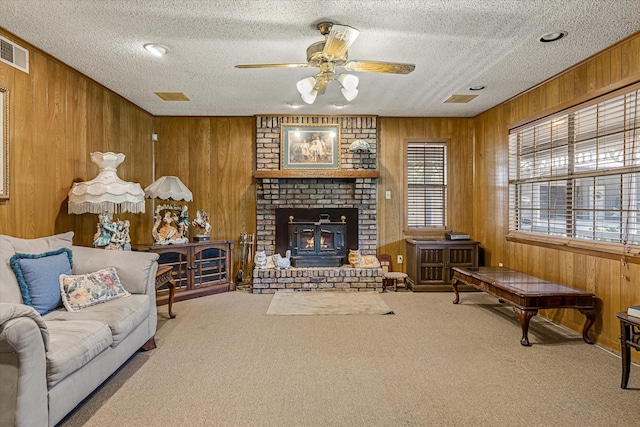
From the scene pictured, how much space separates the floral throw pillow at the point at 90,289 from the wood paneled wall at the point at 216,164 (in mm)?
2730

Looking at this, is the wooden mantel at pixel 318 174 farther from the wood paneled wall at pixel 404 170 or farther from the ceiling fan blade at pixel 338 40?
the ceiling fan blade at pixel 338 40

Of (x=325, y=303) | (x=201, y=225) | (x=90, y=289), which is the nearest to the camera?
(x=90, y=289)

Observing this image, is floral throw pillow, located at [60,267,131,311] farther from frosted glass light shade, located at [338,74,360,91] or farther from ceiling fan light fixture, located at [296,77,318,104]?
frosted glass light shade, located at [338,74,360,91]

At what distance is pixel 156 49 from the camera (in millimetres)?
3211

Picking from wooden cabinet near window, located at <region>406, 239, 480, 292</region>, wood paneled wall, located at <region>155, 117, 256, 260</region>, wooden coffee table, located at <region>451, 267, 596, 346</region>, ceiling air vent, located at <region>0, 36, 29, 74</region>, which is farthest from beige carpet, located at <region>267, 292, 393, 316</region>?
ceiling air vent, located at <region>0, 36, 29, 74</region>

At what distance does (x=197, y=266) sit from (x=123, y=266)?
1.86 metres

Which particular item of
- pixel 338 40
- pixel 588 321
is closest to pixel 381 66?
pixel 338 40

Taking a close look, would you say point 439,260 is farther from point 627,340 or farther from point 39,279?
point 39,279

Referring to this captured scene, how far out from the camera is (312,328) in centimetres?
362

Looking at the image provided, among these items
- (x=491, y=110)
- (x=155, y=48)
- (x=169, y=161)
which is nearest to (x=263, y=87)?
(x=155, y=48)

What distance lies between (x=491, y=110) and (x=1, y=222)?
18.3 ft

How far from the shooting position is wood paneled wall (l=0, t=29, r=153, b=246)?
3.02m

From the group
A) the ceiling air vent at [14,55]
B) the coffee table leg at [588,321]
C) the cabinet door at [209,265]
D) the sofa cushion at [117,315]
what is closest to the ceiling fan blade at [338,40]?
the sofa cushion at [117,315]

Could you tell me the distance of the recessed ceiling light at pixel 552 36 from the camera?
290cm
